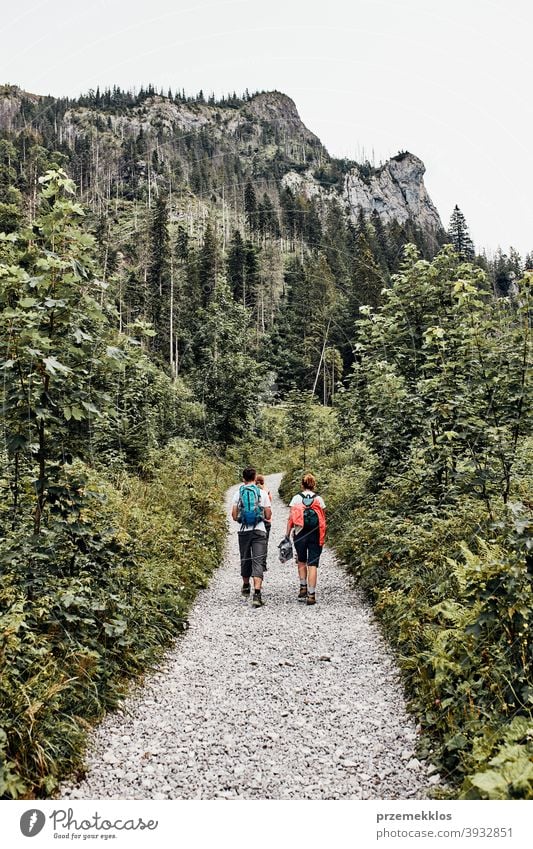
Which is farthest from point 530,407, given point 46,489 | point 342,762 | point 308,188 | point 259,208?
point 308,188

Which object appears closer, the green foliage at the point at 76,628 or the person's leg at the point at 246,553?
the green foliage at the point at 76,628

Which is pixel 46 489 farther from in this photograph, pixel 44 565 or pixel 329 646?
pixel 329 646

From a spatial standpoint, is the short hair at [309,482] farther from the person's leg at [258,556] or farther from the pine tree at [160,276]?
the pine tree at [160,276]

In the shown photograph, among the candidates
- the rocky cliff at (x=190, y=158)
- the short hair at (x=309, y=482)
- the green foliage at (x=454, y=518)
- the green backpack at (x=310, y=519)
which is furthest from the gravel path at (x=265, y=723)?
the rocky cliff at (x=190, y=158)

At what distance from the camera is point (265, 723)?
15.9ft

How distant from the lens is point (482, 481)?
6734mm

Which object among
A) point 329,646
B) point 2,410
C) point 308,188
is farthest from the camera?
point 308,188

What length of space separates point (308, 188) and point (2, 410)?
175905 mm

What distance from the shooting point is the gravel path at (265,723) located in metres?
3.88

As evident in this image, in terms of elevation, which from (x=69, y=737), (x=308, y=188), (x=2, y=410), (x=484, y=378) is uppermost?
(x=308, y=188)

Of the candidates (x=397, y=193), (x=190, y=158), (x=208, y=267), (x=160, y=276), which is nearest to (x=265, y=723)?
(x=160, y=276)
